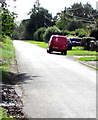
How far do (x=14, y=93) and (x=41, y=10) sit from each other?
111 m

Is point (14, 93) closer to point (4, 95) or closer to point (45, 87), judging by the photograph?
point (4, 95)

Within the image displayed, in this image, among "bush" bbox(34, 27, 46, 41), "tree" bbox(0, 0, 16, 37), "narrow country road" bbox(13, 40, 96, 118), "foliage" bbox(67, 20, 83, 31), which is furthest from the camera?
"bush" bbox(34, 27, 46, 41)

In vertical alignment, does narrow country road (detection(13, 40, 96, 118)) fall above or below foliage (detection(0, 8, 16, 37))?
below

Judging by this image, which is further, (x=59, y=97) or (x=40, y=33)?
(x=40, y=33)

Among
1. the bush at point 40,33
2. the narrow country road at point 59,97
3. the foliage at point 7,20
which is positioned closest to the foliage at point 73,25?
the bush at point 40,33

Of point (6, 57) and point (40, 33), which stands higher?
point (6, 57)

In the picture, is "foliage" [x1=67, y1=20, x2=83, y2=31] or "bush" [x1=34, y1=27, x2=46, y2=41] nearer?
"foliage" [x1=67, y1=20, x2=83, y2=31]

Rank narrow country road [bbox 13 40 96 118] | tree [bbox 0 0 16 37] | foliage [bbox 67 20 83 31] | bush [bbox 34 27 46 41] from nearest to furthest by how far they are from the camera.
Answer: narrow country road [bbox 13 40 96 118], tree [bbox 0 0 16 37], foliage [bbox 67 20 83 31], bush [bbox 34 27 46 41]

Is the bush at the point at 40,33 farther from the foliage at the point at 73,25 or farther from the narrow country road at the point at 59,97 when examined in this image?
the narrow country road at the point at 59,97

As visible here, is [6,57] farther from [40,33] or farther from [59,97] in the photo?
[40,33]

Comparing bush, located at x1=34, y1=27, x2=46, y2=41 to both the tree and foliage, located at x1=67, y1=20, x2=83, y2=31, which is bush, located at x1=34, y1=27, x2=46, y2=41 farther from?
the tree

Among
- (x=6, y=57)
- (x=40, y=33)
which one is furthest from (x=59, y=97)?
(x=40, y=33)

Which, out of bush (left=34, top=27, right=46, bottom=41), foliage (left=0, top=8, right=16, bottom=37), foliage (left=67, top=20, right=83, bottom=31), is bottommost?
bush (left=34, top=27, right=46, bottom=41)

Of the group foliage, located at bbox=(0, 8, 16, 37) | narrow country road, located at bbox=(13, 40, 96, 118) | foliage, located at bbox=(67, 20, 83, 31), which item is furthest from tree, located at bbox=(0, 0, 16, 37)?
foliage, located at bbox=(67, 20, 83, 31)
